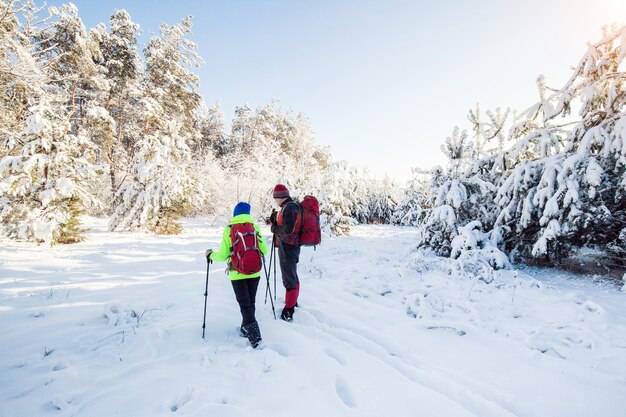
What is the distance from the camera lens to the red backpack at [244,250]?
3.93 metres

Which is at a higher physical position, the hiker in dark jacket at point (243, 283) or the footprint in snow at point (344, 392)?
the hiker in dark jacket at point (243, 283)

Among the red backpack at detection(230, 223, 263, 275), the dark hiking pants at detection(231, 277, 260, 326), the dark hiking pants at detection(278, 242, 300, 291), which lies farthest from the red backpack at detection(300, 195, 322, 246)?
the dark hiking pants at detection(231, 277, 260, 326)

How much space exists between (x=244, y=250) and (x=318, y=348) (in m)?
1.58

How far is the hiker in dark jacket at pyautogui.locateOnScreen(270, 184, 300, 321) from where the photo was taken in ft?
15.7

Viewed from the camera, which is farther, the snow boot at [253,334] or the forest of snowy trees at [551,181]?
the forest of snowy trees at [551,181]

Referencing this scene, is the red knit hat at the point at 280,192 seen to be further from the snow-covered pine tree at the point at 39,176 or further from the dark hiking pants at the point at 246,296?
the snow-covered pine tree at the point at 39,176

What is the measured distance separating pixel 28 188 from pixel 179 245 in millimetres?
4544

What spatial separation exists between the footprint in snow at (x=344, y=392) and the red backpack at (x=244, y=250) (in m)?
1.67

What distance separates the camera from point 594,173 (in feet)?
20.0

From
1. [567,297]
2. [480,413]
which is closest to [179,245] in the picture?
[480,413]

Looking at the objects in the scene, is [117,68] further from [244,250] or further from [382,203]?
[244,250]

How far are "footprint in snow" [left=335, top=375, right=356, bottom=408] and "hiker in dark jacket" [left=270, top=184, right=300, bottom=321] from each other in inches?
67.9

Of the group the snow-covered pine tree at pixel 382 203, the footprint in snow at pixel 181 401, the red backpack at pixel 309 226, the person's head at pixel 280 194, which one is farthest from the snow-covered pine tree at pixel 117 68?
the footprint in snow at pixel 181 401

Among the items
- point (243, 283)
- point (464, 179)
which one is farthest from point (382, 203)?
point (243, 283)
